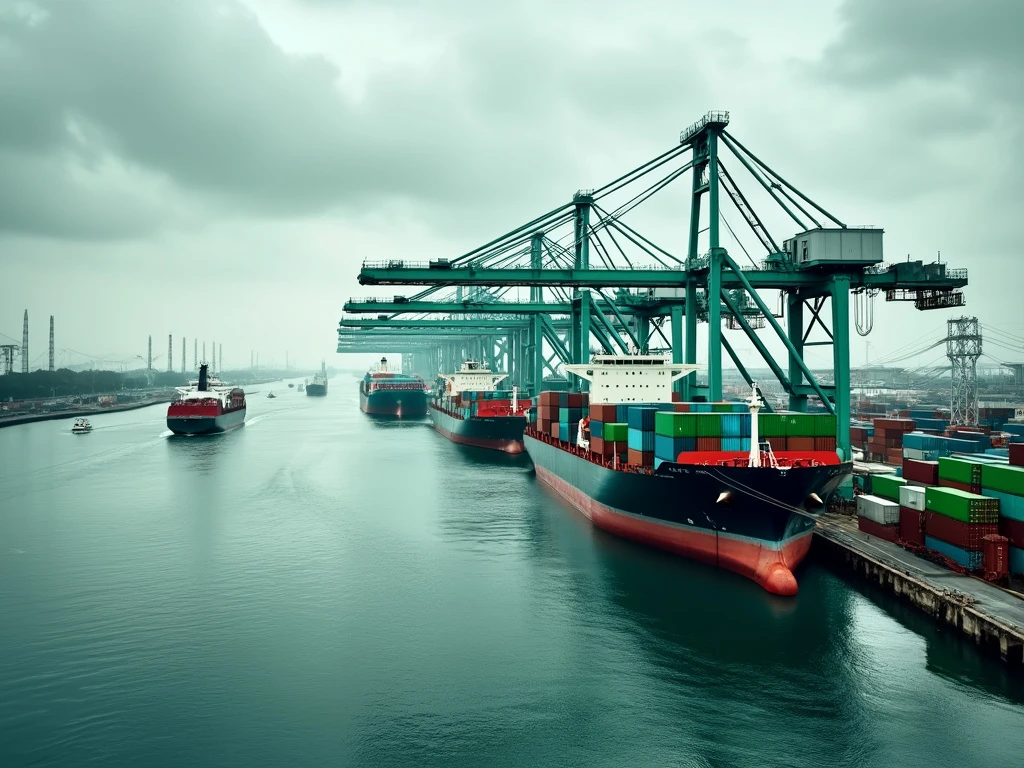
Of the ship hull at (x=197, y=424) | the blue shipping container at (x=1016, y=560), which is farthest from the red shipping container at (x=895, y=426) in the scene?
the ship hull at (x=197, y=424)

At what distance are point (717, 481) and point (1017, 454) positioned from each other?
902cm

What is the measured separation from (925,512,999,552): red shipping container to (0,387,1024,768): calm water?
2869 millimetres

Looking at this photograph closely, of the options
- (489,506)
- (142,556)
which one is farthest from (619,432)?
(142,556)

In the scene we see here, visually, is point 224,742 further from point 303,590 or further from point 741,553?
point 741,553

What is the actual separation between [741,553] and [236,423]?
265ft

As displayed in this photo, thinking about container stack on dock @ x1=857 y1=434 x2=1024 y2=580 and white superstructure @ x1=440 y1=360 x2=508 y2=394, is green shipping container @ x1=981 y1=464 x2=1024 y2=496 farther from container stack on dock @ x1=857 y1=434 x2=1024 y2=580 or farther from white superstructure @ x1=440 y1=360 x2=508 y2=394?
white superstructure @ x1=440 y1=360 x2=508 y2=394

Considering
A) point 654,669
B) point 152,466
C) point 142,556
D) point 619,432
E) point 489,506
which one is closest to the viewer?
point 654,669

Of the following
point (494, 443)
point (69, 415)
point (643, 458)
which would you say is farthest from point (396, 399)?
point (643, 458)

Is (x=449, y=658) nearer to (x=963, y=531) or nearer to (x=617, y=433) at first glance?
(x=617, y=433)

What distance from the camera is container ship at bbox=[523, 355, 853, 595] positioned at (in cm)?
2272

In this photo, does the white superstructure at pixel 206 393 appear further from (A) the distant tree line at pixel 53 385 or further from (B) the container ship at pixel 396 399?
(A) the distant tree line at pixel 53 385

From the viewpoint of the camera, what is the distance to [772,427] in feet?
87.9

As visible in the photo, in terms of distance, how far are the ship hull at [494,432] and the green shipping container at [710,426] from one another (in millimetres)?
39265

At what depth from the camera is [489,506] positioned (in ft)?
127
